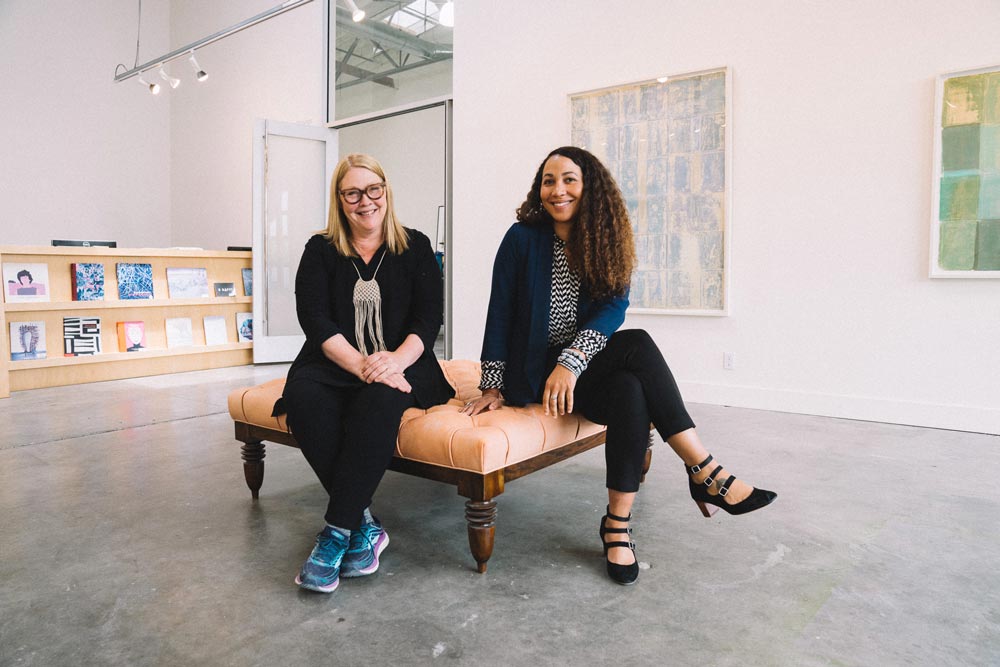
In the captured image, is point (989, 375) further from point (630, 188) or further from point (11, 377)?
point (11, 377)

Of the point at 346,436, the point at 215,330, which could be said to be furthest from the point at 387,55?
the point at 346,436

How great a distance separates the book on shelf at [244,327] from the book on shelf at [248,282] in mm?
206

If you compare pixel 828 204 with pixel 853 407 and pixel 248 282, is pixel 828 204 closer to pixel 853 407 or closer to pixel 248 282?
pixel 853 407

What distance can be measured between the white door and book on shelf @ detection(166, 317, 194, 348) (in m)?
0.56

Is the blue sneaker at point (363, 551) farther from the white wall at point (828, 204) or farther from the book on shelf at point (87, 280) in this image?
the book on shelf at point (87, 280)

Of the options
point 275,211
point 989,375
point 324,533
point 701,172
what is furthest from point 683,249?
point 275,211

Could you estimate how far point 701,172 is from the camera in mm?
4309

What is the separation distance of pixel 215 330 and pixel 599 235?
16.2ft

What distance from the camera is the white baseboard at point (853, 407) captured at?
11.6ft

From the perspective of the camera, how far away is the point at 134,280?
18.1 feet

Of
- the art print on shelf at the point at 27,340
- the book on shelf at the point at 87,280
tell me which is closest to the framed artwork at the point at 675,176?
the book on shelf at the point at 87,280

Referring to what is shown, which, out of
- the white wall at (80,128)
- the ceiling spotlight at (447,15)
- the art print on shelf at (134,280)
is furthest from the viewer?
the white wall at (80,128)

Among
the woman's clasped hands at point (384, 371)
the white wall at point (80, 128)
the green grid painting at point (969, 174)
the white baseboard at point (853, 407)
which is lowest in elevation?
the white baseboard at point (853, 407)

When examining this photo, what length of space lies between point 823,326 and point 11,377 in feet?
17.7
